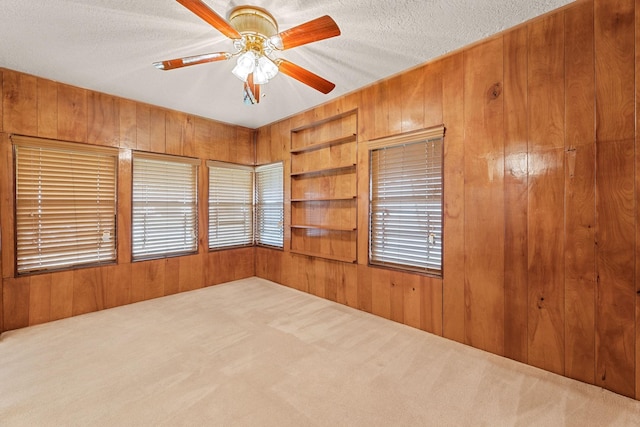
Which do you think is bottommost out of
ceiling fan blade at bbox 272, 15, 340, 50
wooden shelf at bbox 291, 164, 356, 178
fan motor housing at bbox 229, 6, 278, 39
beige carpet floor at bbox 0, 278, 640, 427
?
beige carpet floor at bbox 0, 278, 640, 427

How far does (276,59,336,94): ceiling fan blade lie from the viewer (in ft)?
6.43

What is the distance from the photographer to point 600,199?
179 cm

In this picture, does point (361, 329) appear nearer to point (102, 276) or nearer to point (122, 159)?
point (102, 276)

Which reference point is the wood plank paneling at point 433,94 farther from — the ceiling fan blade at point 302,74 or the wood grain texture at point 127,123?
the wood grain texture at point 127,123

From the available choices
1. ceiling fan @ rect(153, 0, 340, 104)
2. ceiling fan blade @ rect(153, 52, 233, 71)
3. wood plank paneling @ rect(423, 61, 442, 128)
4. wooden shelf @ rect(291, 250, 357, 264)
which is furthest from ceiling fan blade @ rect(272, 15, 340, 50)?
wooden shelf @ rect(291, 250, 357, 264)

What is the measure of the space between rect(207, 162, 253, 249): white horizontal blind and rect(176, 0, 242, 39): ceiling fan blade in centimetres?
267

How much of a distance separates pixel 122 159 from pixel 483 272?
4010 mm

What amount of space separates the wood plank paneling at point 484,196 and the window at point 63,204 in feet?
12.5

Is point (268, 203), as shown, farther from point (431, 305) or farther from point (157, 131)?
point (431, 305)

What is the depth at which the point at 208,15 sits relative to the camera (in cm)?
146

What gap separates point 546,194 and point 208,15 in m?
2.46

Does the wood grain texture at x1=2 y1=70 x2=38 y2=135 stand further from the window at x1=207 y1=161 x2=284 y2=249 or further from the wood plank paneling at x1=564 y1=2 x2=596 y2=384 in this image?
the wood plank paneling at x1=564 y1=2 x2=596 y2=384

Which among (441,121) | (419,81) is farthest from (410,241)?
(419,81)

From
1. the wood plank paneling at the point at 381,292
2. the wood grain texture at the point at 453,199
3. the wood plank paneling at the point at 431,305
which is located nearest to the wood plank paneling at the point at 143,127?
the wood plank paneling at the point at 381,292
